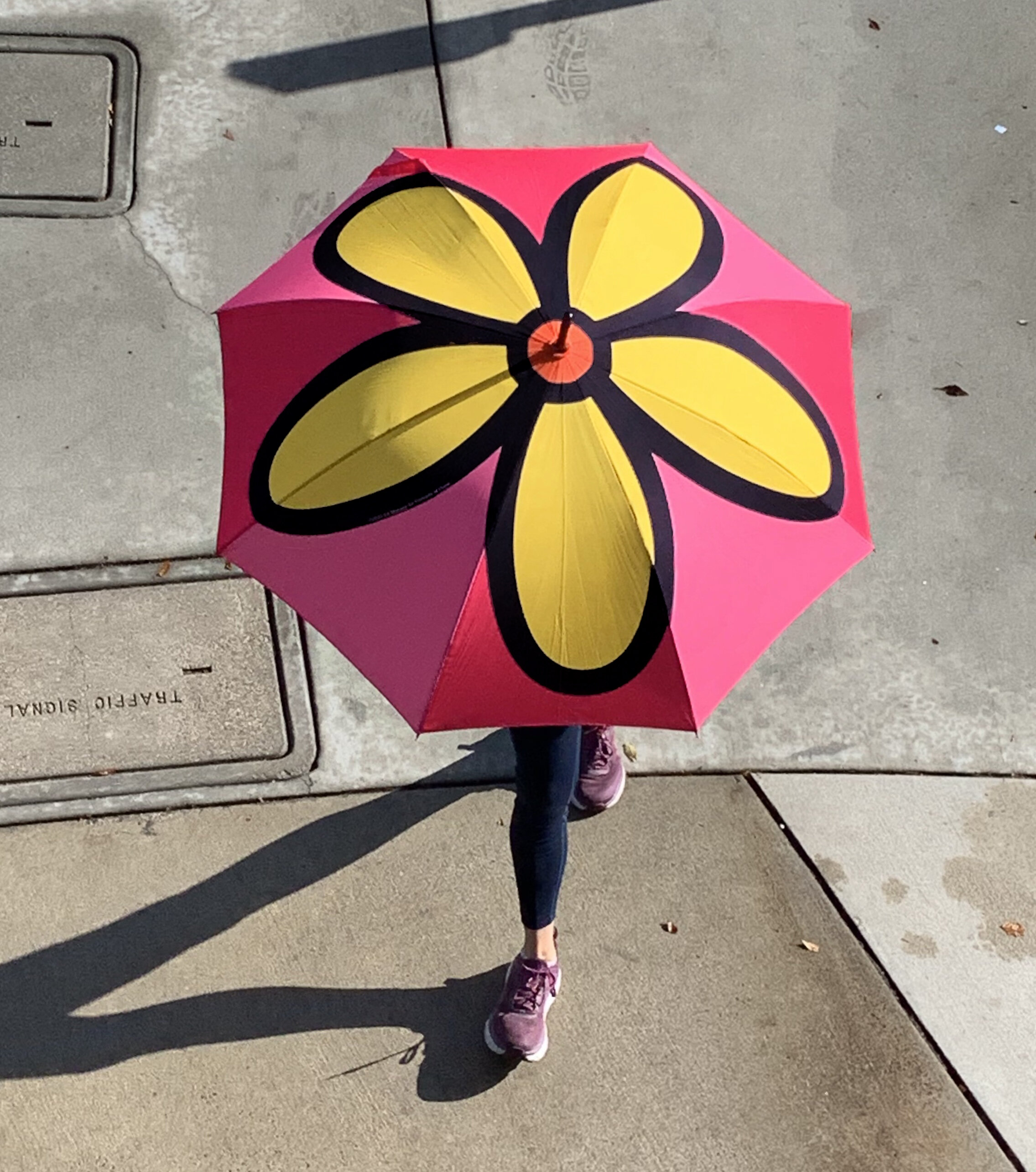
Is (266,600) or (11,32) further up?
(11,32)

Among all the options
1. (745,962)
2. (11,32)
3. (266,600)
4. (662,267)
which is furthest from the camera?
(11,32)

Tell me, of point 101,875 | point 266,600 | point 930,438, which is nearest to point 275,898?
point 101,875

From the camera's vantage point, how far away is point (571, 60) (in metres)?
5.26

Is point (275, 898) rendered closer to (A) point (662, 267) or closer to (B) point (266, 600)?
(B) point (266, 600)

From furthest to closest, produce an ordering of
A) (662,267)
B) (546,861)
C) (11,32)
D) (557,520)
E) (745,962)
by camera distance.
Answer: (11,32), (745,962), (546,861), (662,267), (557,520)

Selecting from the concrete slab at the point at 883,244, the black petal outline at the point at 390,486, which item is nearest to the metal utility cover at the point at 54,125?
the concrete slab at the point at 883,244

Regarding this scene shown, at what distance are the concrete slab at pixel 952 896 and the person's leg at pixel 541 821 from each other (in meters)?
0.99

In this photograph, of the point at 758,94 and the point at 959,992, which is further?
the point at 758,94

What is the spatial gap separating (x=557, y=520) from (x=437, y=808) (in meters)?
1.72

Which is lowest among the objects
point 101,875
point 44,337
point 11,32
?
point 101,875

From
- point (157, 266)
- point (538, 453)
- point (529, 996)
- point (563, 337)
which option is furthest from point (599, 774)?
point (157, 266)

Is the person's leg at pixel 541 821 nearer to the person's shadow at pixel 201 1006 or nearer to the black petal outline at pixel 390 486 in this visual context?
the person's shadow at pixel 201 1006

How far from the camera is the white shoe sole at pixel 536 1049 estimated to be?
326 centimetres

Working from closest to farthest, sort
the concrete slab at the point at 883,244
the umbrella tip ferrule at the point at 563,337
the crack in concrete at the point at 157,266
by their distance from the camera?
the umbrella tip ferrule at the point at 563,337, the concrete slab at the point at 883,244, the crack in concrete at the point at 157,266
